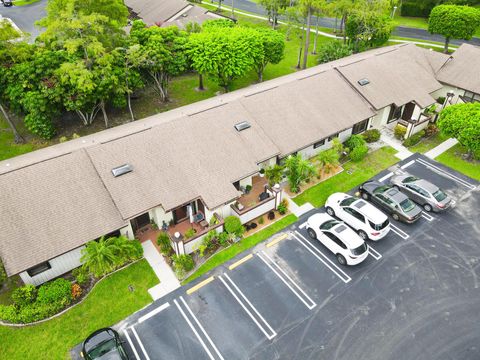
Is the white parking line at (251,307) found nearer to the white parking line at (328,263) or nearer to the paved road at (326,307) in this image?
the paved road at (326,307)

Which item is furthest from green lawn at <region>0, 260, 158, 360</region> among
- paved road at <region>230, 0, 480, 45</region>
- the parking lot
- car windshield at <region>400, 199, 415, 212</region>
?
paved road at <region>230, 0, 480, 45</region>

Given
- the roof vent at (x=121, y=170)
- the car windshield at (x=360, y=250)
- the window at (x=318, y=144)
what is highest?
the roof vent at (x=121, y=170)

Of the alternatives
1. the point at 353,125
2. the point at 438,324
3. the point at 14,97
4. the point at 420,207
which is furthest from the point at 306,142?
the point at 14,97

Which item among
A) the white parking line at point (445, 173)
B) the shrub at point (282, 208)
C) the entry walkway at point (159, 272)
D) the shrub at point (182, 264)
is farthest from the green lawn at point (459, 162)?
the entry walkway at point (159, 272)

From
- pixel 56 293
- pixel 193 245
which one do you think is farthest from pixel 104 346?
pixel 193 245

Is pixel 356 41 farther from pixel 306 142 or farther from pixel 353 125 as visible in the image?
pixel 306 142

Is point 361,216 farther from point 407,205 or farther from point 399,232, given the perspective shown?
point 407,205
